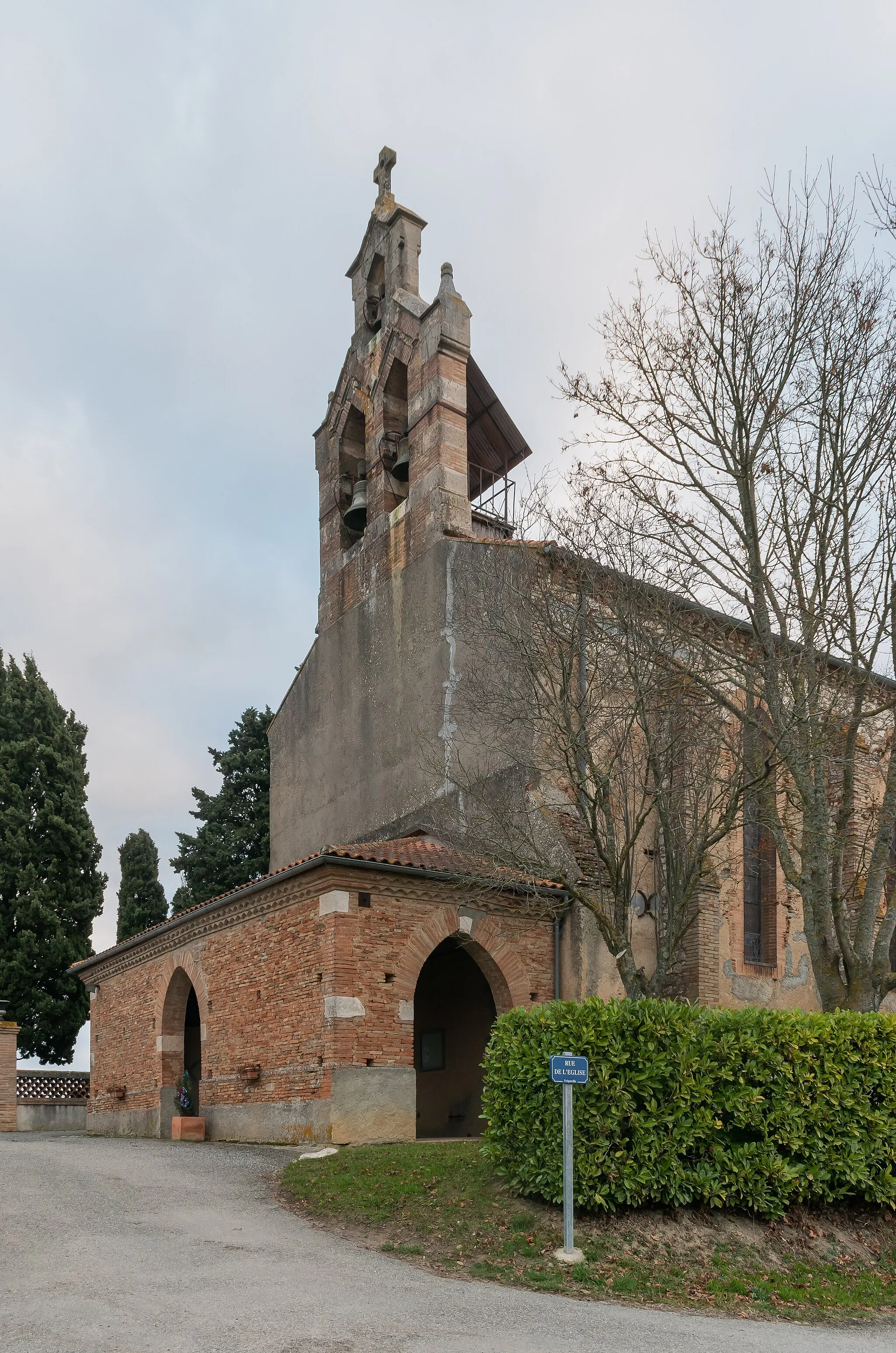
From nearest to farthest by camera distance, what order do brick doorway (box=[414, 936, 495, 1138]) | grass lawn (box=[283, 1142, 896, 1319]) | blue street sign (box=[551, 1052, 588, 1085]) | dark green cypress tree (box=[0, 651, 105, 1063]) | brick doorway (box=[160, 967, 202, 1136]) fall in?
1. grass lawn (box=[283, 1142, 896, 1319])
2. blue street sign (box=[551, 1052, 588, 1085])
3. brick doorway (box=[414, 936, 495, 1138])
4. brick doorway (box=[160, 967, 202, 1136])
5. dark green cypress tree (box=[0, 651, 105, 1063])

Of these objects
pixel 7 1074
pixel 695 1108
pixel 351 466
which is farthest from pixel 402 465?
pixel 695 1108

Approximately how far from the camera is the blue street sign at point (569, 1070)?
31.6ft

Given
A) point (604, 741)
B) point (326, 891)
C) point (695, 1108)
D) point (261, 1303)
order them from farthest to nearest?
point (604, 741) → point (326, 891) → point (695, 1108) → point (261, 1303)

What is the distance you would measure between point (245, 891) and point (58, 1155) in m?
4.30

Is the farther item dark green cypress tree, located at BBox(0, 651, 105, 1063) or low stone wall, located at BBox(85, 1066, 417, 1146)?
dark green cypress tree, located at BBox(0, 651, 105, 1063)

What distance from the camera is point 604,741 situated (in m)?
16.6

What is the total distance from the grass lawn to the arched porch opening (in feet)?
24.6

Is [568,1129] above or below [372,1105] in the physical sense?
above

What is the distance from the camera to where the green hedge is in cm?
1012

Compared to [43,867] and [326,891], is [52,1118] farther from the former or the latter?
[326,891]

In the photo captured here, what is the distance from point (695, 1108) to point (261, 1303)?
4286 mm

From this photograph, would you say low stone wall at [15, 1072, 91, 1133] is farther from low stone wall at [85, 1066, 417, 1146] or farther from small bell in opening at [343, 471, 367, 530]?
small bell in opening at [343, 471, 367, 530]

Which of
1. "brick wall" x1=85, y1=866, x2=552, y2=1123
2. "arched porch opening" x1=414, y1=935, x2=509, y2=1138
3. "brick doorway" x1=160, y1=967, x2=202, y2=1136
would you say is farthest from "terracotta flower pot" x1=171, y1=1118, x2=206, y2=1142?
Answer: "arched porch opening" x1=414, y1=935, x2=509, y2=1138

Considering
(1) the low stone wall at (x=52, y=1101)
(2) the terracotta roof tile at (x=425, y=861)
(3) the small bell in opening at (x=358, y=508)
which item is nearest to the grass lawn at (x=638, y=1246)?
(2) the terracotta roof tile at (x=425, y=861)
